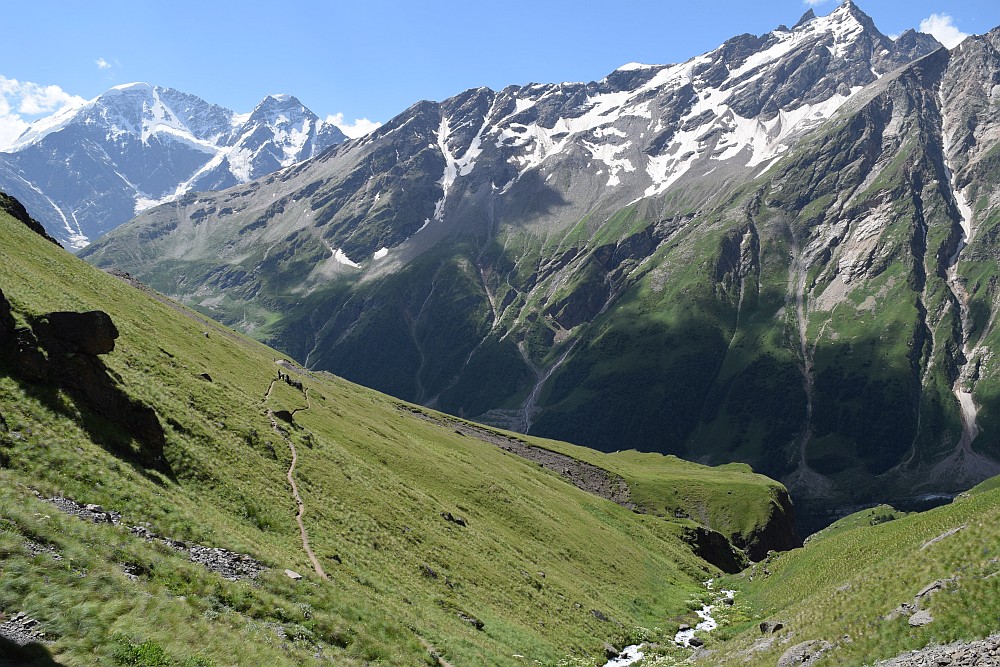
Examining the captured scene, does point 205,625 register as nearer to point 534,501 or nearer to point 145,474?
point 145,474

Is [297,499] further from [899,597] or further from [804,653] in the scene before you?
[899,597]

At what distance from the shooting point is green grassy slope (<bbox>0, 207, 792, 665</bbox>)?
1812cm

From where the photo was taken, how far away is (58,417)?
2747 centimetres

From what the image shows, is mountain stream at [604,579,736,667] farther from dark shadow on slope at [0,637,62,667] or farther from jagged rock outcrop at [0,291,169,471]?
dark shadow on slope at [0,637,62,667]

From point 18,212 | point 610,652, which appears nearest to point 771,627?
point 610,652

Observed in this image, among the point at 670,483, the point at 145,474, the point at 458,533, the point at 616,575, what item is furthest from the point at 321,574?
the point at 670,483

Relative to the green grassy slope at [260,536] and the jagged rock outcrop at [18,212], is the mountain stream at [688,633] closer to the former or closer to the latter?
the green grassy slope at [260,536]

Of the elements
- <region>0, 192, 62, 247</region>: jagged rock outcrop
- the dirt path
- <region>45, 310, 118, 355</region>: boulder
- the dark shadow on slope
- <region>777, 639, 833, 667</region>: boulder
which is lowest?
the dirt path

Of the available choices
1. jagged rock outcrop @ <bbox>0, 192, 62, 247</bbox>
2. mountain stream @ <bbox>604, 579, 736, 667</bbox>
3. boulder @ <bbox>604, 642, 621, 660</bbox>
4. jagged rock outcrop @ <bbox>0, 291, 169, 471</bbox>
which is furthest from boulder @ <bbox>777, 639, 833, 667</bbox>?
jagged rock outcrop @ <bbox>0, 192, 62, 247</bbox>

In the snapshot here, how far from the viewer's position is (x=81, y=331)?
31.1 metres

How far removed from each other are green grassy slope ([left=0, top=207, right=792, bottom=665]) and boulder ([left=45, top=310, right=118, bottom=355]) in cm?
147

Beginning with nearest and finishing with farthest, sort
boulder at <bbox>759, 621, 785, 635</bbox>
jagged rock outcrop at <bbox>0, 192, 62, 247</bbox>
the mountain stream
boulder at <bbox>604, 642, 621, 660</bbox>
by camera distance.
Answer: boulder at <bbox>759, 621, 785, 635</bbox> < the mountain stream < boulder at <bbox>604, 642, 621, 660</bbox> < jagged rock outcrop at <bbox>0, 192, 62, 247</bbox>

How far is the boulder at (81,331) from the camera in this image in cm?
3073

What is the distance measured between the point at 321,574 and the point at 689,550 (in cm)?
8177
